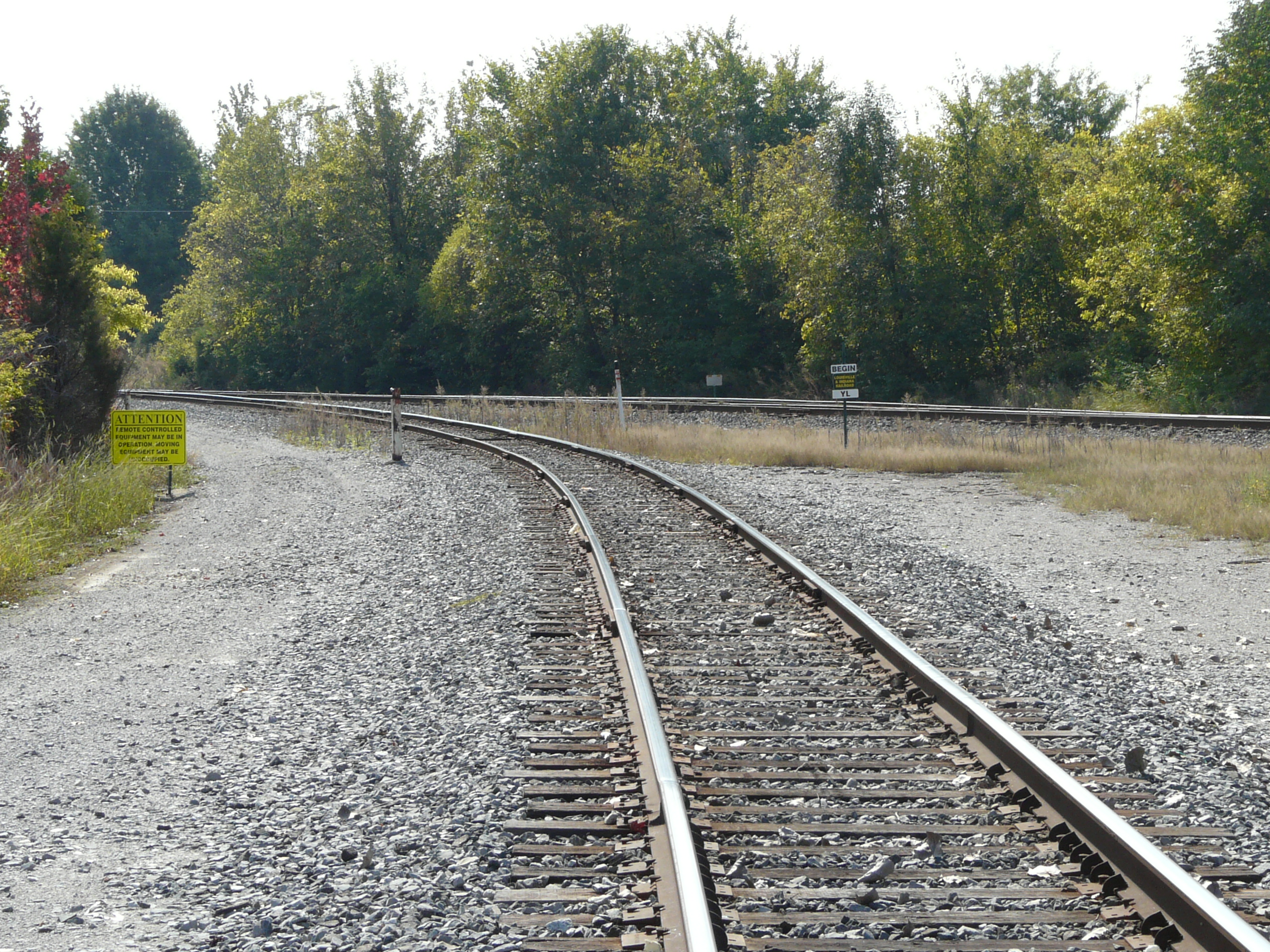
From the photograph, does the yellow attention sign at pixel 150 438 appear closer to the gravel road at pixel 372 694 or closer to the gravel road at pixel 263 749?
the gravel road at pixel 372 694

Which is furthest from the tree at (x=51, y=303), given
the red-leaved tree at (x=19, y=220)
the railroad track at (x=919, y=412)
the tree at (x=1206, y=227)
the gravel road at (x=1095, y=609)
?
the tree at (x=1206, y=227)

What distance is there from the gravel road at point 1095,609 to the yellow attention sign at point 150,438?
25.5 ft

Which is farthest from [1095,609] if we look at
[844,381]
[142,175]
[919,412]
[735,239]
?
[142,175]

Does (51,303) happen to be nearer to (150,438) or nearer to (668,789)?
(150,438)

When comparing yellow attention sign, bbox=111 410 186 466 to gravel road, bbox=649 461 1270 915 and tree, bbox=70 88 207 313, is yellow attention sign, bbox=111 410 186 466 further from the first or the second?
tree, bbox=70 88 207 313

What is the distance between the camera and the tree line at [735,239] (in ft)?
90.2

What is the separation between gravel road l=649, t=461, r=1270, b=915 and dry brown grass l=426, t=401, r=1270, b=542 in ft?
1.82

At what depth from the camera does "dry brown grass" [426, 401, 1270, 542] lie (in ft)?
41.0

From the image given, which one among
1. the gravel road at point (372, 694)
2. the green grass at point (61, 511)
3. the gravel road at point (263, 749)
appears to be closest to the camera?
the gravel road at point (263, 749)

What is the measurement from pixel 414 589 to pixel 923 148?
29117 millimetres

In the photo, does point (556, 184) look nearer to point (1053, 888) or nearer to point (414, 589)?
point (414, 589)

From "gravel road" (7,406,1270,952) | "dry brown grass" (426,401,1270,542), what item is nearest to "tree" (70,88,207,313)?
"dry brown grass" (426,401,1270,542)

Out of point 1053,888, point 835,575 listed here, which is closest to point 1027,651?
point 835,575

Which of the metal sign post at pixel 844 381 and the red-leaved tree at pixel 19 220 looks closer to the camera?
the red-leaved tree at pixel 19 220
